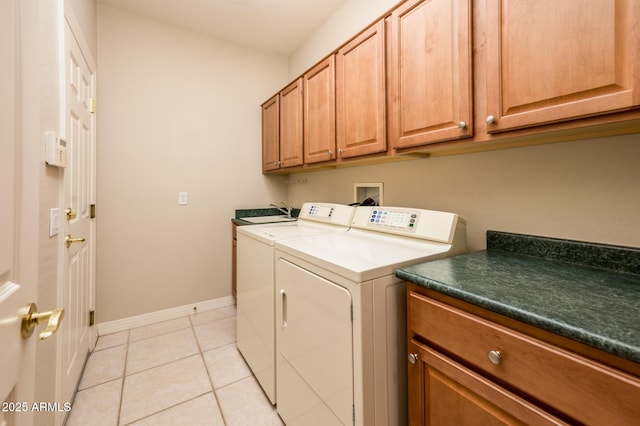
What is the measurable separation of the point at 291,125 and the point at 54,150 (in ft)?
5.27

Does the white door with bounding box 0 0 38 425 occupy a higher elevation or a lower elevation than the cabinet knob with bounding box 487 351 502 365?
higher

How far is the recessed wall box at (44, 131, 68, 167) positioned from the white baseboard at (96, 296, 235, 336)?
1.73 m

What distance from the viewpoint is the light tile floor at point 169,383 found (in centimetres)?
147

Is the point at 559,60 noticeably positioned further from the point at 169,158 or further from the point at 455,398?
the point at 169,158

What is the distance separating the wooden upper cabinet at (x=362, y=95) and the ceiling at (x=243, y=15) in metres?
1.01

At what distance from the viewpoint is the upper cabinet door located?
75cm

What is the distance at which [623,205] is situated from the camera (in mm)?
979

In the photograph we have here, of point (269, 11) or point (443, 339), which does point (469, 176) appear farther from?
point (269, 11)

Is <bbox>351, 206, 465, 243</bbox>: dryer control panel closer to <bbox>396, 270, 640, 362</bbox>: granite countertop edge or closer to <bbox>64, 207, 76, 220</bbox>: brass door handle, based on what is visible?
<bbox>396, 270, 640, 362</bbox>: granite countertop edge

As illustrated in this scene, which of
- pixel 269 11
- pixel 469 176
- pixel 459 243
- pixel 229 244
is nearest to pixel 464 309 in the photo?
pixel 459 243

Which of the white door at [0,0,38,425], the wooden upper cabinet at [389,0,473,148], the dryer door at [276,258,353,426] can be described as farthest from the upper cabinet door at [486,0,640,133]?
the white door at [0,0,38,425]

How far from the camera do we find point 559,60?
86cm

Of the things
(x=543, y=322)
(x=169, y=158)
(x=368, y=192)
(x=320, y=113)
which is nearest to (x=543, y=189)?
(x=543, y=322)

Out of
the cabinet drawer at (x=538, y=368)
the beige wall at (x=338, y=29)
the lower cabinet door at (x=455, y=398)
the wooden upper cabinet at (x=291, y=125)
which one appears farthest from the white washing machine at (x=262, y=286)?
the beige wall at (x=338, y=29)
